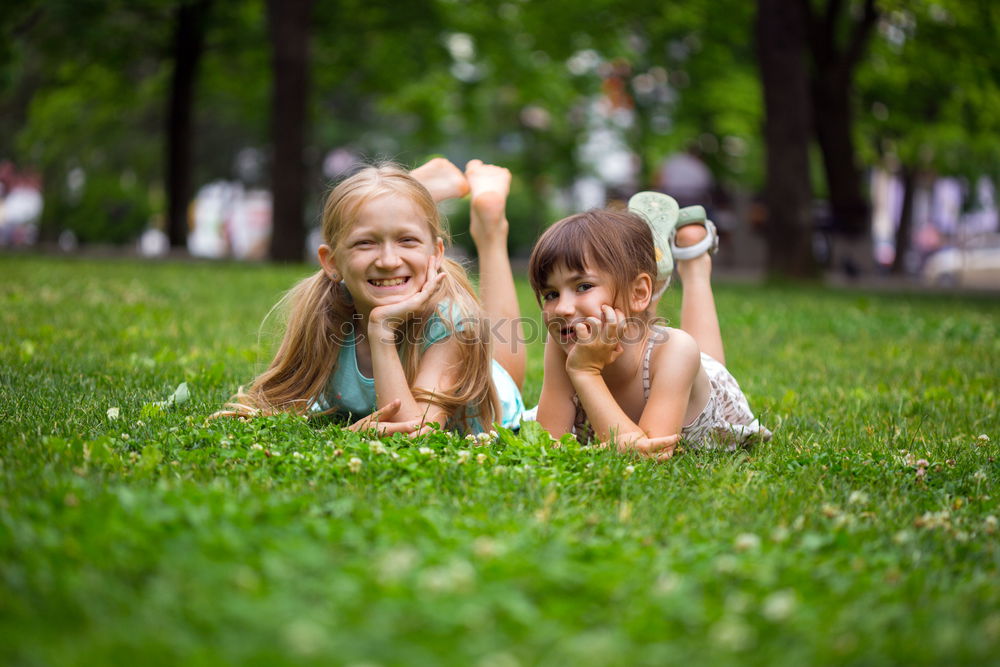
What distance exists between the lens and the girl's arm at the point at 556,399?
4266 mm

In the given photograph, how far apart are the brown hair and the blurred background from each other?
12.8m

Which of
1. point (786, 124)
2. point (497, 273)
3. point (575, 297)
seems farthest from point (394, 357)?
point (786, 124)

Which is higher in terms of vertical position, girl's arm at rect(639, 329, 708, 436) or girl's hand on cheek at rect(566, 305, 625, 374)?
girl's hand on cheek at rect(566, 305, 625, 374)

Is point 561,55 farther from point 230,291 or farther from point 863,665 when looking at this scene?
point 863,665

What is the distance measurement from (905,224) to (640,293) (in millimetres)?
29480

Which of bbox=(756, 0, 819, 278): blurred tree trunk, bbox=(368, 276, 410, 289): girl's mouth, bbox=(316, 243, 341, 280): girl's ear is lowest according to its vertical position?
bbox=(368, 276, 410, 289): girl's mouth

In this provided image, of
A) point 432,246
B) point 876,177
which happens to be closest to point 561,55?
point 432,246

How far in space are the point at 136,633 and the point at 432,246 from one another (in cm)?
279

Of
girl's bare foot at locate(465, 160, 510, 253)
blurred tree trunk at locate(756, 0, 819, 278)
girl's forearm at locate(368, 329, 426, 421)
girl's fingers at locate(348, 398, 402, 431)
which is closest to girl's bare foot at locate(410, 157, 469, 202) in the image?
girl's bare foot at locate(465, 160, 510, 253)

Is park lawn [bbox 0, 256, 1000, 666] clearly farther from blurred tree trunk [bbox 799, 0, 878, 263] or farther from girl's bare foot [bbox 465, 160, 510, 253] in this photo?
blurred tree trunk [bbox 799, 0, 878, 263]

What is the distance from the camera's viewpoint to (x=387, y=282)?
4.29 meters

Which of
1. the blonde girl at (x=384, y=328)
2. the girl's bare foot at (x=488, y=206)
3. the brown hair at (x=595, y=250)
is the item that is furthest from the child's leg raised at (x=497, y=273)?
the brown hair at (x=595, y=250)

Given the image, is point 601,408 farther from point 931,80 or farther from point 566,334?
point 931,80

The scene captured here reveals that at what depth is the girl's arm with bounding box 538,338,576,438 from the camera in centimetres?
→ 427
